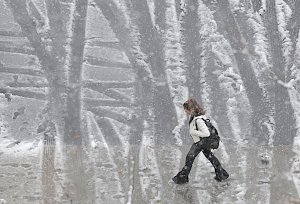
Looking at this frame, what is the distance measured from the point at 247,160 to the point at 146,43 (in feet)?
13.7

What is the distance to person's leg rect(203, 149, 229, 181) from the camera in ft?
33.4

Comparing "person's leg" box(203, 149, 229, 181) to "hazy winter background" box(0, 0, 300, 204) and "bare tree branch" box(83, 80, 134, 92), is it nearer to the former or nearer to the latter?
"hazy winter background" box(0, 0, 300, 204)

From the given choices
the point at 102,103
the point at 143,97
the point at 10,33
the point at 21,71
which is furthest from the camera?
the point at 10,33

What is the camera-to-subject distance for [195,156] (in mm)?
10133

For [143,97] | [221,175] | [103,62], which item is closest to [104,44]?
[103,62]

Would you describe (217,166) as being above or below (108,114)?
below

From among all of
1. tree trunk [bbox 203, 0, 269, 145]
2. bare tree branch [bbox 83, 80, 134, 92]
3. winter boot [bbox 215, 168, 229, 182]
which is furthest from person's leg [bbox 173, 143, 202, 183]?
bare tree branch [bbox 83, 80, 134, 92]

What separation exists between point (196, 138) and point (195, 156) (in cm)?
32

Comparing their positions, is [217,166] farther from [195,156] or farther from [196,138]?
[196,138]

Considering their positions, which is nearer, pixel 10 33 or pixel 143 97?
pixel 143 97

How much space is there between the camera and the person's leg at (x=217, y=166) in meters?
10.2

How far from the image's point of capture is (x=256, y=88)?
1290cm

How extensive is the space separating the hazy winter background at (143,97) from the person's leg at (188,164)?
0.53 ft

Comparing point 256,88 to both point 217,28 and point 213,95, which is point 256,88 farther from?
point 217,28
